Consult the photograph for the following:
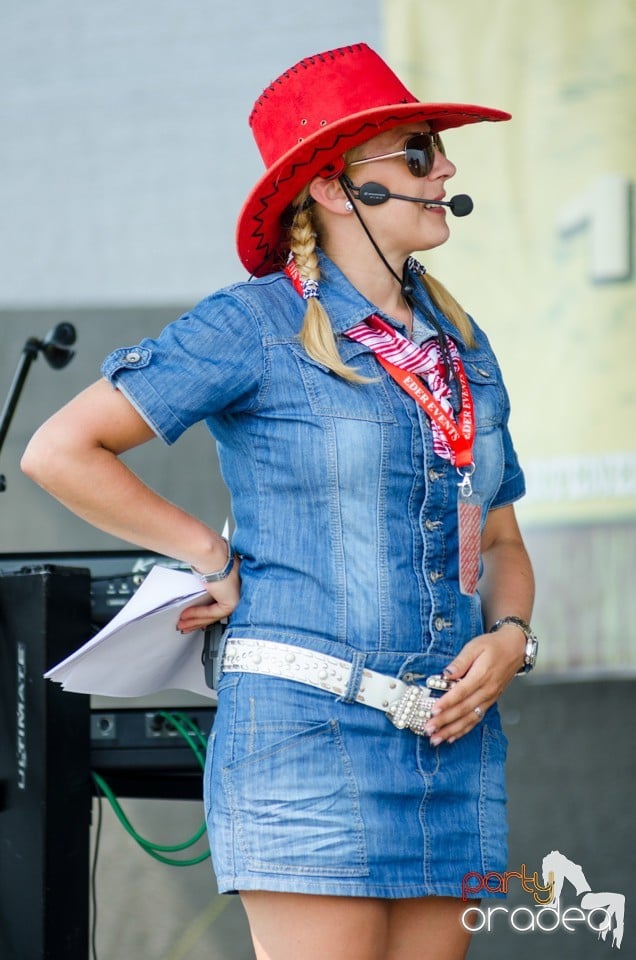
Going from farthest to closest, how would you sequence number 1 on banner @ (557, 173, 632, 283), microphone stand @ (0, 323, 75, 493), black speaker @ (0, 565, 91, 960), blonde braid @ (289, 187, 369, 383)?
number 1 on banner @ (557, 173, 632, 283) → microphone stand @ (0, 323, 75, 493) → black speaker @ (0, 565, 91, 960) → blonde braid @ (289, 187, 369, 383)

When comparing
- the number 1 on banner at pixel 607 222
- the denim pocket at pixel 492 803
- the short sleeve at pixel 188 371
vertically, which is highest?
the number 1 on banner at pixel 607 222

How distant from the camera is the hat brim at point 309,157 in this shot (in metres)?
1.73

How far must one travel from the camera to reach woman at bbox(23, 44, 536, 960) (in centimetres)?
152

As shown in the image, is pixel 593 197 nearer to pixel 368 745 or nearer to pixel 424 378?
pixel 424 378

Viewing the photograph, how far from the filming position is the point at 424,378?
5.58ft

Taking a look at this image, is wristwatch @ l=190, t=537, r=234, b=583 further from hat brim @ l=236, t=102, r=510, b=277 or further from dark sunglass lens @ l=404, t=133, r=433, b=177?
dark sunglass lens @ l=404, t=133, r=433, b=177

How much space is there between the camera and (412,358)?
1.70 metres

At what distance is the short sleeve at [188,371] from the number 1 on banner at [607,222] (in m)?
1.99

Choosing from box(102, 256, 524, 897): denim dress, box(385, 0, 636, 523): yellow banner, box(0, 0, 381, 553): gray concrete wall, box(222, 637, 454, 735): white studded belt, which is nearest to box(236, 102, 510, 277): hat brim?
box(102, 256, 524, 897): denim dress

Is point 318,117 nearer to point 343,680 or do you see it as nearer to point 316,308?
point 316,308

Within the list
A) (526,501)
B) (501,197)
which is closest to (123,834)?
(526,501)

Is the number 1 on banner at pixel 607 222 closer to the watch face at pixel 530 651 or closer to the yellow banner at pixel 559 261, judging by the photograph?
the yellow banner at pixel 559 261

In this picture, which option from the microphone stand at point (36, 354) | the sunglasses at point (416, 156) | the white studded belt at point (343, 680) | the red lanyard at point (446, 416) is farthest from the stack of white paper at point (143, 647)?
the microphone stand at point (36, 354)

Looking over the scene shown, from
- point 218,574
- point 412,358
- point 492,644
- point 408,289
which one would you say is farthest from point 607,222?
point 218,574
